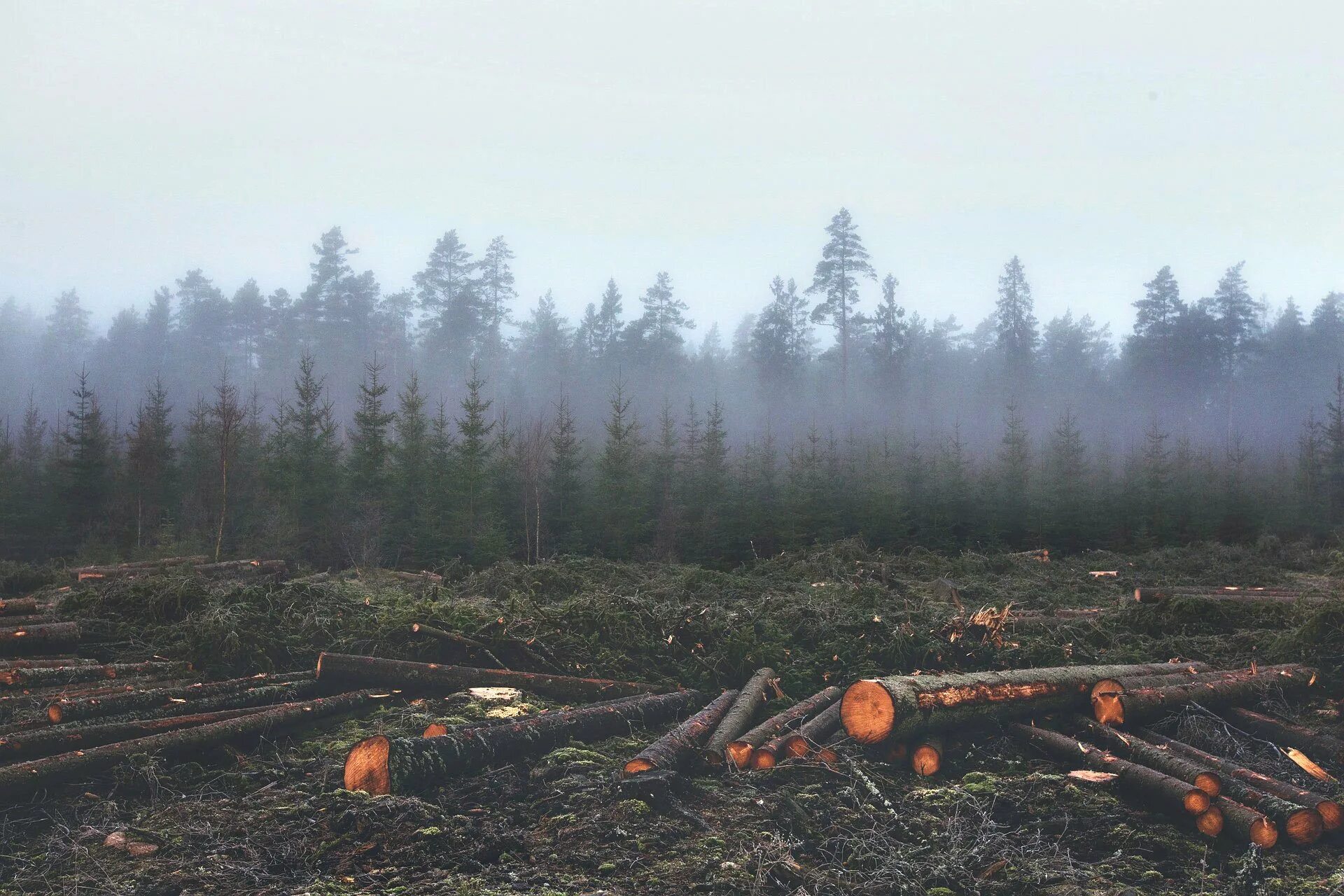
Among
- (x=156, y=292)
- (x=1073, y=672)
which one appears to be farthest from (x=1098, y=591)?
(x=156, y=292)

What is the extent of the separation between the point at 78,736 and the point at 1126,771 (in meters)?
7.72

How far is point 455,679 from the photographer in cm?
761

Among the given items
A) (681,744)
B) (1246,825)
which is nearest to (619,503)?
(681,744)

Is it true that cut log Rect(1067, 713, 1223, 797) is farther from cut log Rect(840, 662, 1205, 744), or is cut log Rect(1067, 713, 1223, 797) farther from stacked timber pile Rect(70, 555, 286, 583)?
stacked timber pile Rect(70, 555, 286, 583)

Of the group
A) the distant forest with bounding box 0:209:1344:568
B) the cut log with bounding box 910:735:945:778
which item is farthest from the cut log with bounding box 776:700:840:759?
the distant forest with bounding box 0:209:1344:568

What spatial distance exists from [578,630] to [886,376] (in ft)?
153

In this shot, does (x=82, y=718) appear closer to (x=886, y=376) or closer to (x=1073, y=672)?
(x=1073, y=672)

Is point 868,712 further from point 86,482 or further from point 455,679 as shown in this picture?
point 86,482

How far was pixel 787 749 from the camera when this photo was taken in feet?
18.4

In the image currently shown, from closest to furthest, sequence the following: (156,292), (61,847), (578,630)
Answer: (61,847) < (578,630) < (156,292)

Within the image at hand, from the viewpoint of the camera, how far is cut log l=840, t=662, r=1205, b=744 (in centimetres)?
560

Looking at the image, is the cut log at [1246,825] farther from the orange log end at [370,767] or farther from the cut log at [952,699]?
the orange log end at [370,767]

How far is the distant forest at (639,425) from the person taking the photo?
24.0 metres

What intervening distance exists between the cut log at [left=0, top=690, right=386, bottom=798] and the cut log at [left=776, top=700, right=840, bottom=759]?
424 cm
